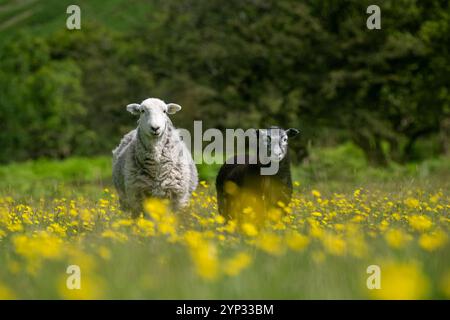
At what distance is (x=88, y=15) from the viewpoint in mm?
42219

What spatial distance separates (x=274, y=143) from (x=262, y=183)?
0.50 m

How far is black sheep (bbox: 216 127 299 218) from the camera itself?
806cm

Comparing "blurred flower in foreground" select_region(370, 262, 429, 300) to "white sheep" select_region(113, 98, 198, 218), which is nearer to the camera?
"blurred flower in foreground" select_region(370, 262, 429, 300)

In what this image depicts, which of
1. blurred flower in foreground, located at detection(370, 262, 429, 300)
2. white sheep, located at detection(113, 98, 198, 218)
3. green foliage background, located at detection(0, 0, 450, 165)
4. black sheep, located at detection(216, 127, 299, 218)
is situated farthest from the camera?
green foliage background, located at detection(0, 0, 450, 165)

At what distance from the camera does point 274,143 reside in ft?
26.5

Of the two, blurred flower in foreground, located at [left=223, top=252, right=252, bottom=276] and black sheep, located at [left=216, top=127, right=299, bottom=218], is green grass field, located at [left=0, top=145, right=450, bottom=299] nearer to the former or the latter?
blurred flower in foreground, located at [left=223, top=252, right=252, bottom=276]

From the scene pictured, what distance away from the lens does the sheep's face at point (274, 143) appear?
7.99 meters

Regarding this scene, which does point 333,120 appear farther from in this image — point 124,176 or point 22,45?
point 22,45

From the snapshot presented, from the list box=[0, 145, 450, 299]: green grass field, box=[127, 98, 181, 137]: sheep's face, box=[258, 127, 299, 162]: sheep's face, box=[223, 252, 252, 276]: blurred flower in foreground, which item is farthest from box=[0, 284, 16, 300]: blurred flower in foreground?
box=[258, 127, 299, 162]: sheep's face

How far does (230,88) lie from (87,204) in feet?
51.5

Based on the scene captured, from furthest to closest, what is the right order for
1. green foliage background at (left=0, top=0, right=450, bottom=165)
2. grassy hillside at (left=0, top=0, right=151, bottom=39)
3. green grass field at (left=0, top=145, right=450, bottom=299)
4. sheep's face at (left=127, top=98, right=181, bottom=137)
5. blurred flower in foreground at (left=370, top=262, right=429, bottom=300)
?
grassy hillside at (left=0, top=0, right=151, bottom=39) < green foliage background at (left=0, top=0, right=450, bottom=165) < sheep's face at (left=127, top=98, right=181, bottom=137) < green grass field at (left=0, top=145, right=450, bottom=299) < blurred flower in foreground at (left=370, top=262, right=429, bottom=300)

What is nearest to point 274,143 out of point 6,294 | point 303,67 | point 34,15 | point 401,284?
point 6,294

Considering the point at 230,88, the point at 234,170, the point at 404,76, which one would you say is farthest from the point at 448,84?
the point at 234,170

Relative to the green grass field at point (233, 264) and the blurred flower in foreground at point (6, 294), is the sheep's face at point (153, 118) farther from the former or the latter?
the blurred flower in foreground at point (6, 294)
